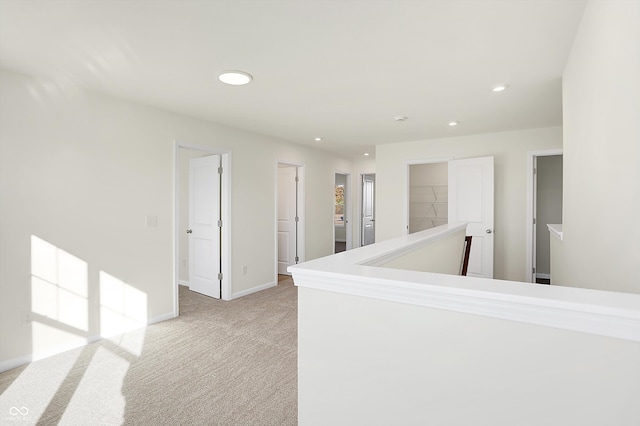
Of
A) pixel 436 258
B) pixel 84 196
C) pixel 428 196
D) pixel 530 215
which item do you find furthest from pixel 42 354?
pixel 428 196

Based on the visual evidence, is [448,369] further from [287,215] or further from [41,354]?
[287,215]

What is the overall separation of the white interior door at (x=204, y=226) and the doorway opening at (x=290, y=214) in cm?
149

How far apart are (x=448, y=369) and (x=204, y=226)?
425 cm

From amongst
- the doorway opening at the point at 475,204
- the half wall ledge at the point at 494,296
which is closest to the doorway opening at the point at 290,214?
the doorway opening at the point at 475,204

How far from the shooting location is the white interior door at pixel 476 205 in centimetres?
486

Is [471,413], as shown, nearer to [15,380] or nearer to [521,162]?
[15,380]

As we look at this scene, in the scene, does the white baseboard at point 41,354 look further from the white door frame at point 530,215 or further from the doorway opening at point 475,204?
the white door frame at point 530,215

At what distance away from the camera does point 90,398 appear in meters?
2.19

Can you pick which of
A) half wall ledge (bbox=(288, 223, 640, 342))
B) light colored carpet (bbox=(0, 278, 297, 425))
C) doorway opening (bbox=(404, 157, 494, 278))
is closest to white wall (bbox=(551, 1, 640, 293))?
half wall ledge (bbox=(288, 223, 640, 342))

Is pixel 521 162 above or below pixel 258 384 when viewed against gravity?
above

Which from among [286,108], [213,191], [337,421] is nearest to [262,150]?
[213,191]

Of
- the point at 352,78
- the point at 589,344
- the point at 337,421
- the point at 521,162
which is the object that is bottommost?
the point at 337,421

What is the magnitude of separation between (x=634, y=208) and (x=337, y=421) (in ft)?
4.15

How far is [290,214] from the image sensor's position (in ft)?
19.7
